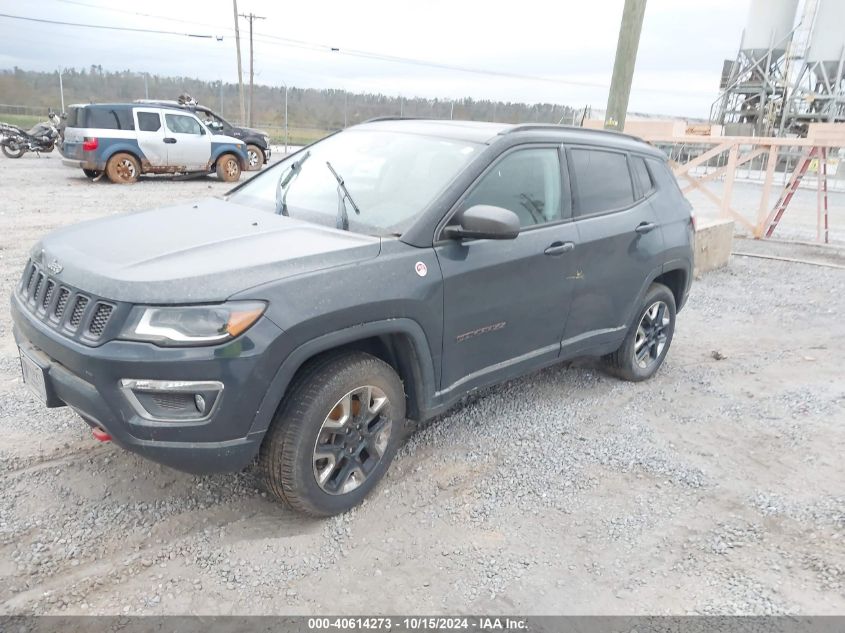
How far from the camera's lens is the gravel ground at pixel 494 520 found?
2598 mm

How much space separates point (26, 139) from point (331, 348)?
21663 mm

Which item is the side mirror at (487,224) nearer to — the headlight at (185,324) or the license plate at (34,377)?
the headlight at (185,324)

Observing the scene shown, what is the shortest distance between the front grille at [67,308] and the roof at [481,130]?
2.09 m

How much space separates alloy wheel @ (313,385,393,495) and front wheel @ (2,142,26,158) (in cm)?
2154

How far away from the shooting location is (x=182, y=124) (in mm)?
15578

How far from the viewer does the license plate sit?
272 cm

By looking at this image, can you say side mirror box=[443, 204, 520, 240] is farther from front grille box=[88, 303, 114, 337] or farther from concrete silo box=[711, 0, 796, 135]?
concrete silo box=[711, 0, 796, 135]

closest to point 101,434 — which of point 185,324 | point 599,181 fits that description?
point 185,324

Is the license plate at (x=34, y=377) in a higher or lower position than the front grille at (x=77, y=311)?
lower

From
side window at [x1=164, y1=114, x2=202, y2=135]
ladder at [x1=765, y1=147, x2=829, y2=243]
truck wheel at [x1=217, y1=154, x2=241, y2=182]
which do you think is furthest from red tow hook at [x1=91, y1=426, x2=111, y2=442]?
truck wheel at [x1=217, y1=154, x2=241, y2=182]

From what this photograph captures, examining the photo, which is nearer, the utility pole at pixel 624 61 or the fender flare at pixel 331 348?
the fender flare at pixel 331 348

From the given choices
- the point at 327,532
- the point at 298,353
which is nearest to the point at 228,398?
the point at 298,353

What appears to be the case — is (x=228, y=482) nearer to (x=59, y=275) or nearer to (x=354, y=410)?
(x=354, y=410)

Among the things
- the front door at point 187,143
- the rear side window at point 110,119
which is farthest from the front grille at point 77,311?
the front door at point 187,143
